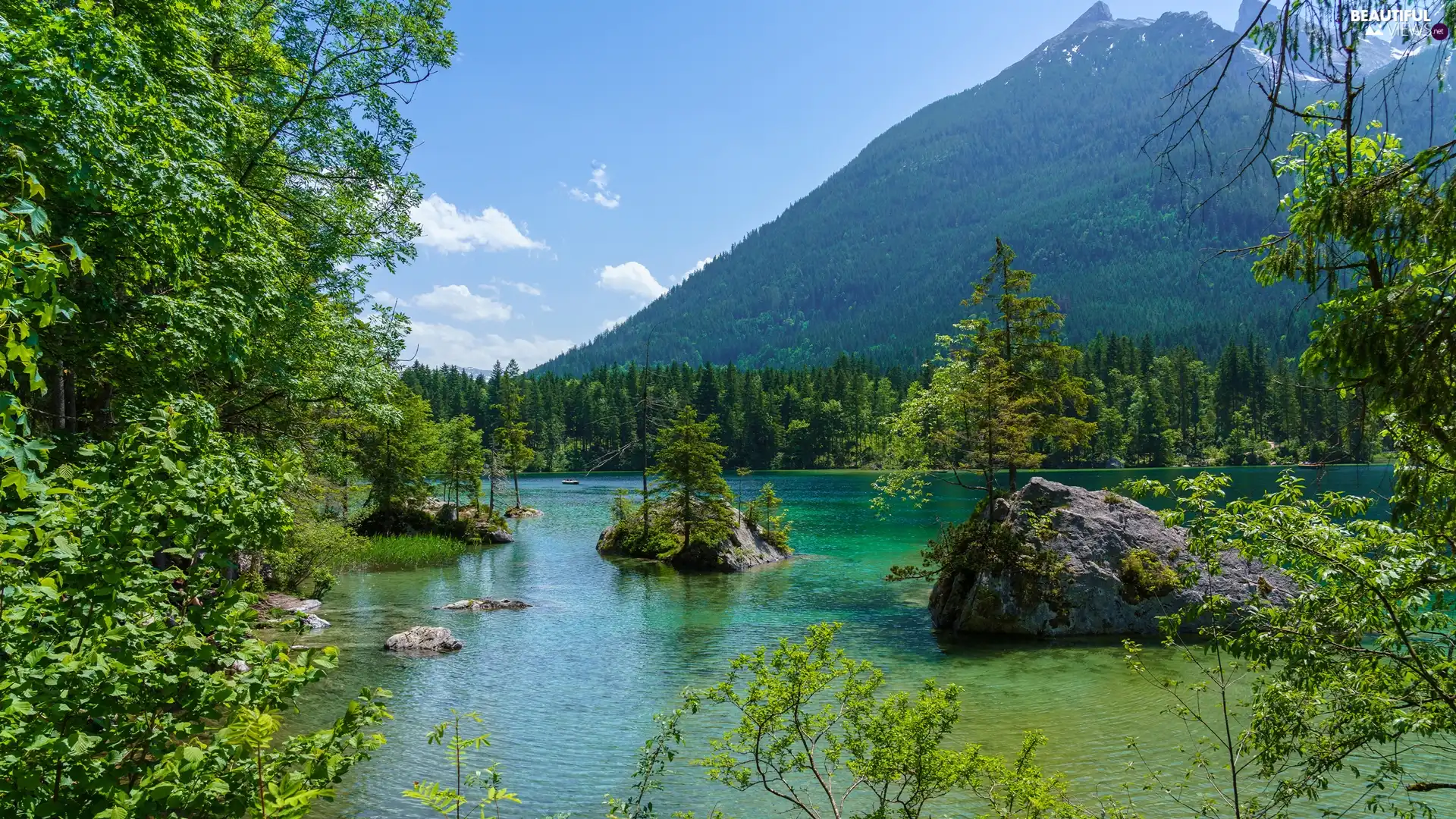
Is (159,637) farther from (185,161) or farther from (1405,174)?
(1405,174)

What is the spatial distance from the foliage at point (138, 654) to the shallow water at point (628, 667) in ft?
19.9

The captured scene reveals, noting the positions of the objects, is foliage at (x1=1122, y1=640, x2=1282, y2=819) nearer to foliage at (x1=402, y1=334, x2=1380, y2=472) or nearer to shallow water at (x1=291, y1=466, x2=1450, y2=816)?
shallow water at (x1=291, y1=466, x2=1450, y2=816)

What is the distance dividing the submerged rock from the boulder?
4.34 m

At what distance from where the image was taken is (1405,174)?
362 centimetres

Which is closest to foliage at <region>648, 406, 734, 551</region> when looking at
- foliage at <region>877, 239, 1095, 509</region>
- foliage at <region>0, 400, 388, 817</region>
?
foliage at <region>877, 239, 1095, 509</region>

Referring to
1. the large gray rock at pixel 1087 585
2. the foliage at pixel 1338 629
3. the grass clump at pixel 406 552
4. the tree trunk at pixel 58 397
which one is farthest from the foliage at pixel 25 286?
the grass clump at pixel 406 552

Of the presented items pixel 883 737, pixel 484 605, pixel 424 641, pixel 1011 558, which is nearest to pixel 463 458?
A: pixel 484 605

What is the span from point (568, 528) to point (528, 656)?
94.2 feet

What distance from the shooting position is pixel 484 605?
23.2 meters

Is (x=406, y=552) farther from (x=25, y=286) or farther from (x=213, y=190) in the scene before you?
(x=25, y=286)

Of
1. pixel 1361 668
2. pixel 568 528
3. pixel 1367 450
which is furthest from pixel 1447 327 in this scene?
pixel 568 528

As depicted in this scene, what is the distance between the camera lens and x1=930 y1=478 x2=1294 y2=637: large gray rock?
702 inches

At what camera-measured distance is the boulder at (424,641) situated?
1753 cm

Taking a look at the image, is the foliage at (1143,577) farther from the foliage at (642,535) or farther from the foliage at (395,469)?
the foliage at (395,469)
